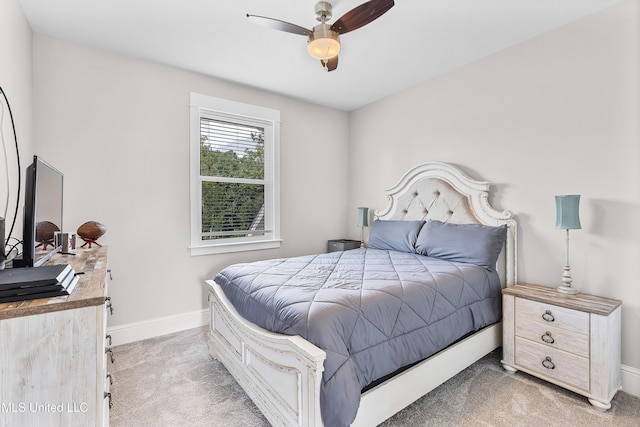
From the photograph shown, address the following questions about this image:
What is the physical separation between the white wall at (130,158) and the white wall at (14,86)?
0.18 m

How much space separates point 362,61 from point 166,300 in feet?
9.69

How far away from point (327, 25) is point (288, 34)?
1.98 ft

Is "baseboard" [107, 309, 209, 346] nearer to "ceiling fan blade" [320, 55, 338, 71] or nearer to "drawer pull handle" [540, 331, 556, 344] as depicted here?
"ceiling fan blade" [320, 55, 338, 71]

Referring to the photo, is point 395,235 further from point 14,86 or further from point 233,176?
point 14,86

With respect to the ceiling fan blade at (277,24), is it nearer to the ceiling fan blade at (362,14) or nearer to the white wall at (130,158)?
the ceiling fan blade at (362,14)

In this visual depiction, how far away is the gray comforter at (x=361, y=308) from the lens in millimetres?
1395

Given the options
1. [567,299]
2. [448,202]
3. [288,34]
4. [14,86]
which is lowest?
[567,299]

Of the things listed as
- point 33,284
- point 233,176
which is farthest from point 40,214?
point 233,176

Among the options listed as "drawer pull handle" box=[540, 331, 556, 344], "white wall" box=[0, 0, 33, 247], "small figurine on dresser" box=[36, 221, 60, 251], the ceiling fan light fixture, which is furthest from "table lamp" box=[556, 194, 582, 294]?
"white wall" box=[0, 0, 33, 247]

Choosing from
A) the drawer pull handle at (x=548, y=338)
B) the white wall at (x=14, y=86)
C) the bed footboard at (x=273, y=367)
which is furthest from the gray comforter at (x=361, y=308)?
the white wall at (x=14, y=86)

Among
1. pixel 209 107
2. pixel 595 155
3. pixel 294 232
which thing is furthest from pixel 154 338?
pixel 595 155

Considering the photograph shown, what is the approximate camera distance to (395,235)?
3.20m

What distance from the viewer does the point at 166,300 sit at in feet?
9.74

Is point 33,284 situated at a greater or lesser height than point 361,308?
greater
